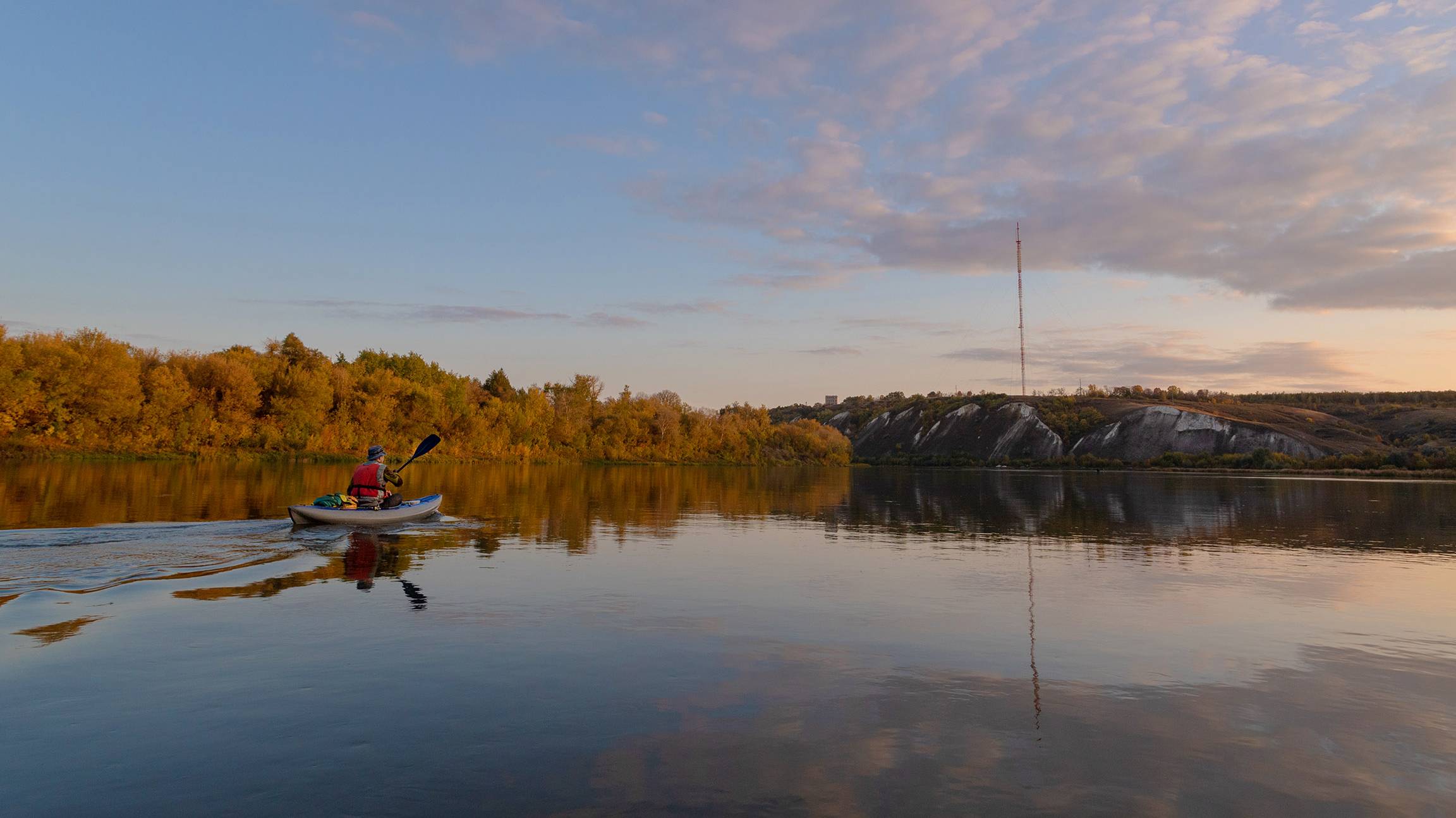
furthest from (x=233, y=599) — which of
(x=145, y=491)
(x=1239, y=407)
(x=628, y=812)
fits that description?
(x=1239, y=407)

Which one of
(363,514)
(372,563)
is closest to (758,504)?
(363,514)

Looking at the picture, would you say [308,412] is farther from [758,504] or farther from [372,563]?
[372,563]

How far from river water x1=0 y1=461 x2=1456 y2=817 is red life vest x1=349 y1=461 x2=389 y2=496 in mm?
1847

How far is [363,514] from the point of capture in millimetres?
25359

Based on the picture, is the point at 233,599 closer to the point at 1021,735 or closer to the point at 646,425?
the point at 1021,735

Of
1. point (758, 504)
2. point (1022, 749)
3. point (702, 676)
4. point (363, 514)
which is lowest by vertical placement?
point (1022, 749)

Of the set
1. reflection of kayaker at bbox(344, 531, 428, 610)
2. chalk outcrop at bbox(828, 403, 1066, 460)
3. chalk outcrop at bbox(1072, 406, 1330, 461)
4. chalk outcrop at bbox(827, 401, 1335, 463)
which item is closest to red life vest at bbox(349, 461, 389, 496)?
reflection of kayaker at bbox(344, 531, 428, 610)

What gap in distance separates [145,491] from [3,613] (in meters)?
27.1

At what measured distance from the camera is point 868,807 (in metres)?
6.56

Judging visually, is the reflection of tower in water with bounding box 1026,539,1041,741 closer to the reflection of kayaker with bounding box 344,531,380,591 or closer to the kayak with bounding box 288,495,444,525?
the reflection of kayaker with bounding box 344,531,380,591

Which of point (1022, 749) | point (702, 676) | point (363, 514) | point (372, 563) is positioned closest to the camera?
point (1022, 749)

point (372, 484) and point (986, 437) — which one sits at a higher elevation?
point (986, 437)

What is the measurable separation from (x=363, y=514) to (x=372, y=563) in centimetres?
645

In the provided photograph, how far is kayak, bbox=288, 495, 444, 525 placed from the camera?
24.0 m
